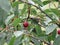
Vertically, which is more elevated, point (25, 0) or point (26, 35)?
point (25, 0)

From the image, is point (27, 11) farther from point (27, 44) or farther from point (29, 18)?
point (27, 44)

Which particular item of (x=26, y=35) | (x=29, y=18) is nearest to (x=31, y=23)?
(x=29, y=18)

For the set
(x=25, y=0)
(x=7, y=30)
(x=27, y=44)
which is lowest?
(x=27, y=44)

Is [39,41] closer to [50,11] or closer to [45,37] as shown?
[45,37]

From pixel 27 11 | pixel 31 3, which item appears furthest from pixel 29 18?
pixel 31 3

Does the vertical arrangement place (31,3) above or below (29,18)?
above

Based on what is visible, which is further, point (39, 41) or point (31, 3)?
point (39, 41)

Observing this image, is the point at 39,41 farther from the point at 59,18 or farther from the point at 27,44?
the point at 59,18

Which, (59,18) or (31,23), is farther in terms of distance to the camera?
(31,23)
